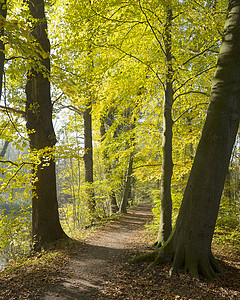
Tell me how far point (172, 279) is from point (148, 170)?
4853 millimetres

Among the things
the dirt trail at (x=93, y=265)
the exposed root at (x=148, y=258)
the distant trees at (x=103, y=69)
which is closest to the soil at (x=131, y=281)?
the dirt trail at (x=93, y=265)

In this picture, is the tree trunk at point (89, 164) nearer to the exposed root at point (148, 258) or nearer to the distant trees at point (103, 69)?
the distant trees at point (103, 69)

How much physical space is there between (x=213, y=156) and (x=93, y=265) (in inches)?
149

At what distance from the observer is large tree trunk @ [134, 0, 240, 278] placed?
3.52 meters

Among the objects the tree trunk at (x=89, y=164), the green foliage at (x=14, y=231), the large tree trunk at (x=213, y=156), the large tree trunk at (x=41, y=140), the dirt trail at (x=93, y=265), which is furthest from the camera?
the tree trunk at (x=89, y=164)

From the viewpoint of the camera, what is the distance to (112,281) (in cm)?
403

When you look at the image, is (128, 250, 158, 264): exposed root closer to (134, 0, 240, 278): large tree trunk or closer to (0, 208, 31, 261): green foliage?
(134, 0, 240, 278): large tree trunk

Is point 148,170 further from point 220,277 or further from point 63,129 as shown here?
point 63,129

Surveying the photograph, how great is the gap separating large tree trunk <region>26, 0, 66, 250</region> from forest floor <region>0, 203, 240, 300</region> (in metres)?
1.16

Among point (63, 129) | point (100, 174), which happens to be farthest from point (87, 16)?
point (100, 174)

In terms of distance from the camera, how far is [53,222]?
636 centimetres

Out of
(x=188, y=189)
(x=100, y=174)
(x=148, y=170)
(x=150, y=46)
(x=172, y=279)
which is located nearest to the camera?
(x=172, y=279)

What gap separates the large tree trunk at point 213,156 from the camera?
3.52m

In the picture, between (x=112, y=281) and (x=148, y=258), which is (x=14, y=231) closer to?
(x=112, y=281)
